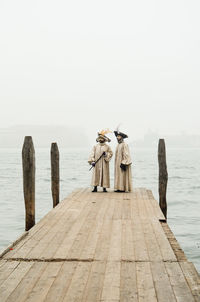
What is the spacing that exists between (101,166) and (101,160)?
0.17m

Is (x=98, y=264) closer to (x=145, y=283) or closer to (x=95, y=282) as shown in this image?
(x=95, y=282)

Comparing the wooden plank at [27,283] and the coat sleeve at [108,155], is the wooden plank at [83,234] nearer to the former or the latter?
the wooden plank at [27,283]

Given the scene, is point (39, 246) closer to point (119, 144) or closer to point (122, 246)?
point (122, 246)

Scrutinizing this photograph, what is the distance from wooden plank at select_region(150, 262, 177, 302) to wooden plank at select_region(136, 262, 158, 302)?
0.15 feet

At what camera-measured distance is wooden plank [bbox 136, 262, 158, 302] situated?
3.95m

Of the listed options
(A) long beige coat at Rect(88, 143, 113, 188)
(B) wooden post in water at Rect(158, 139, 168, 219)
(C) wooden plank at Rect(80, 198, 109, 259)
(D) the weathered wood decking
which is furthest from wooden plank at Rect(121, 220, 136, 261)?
(B) wooden post in water at Rect(158, 139, 168, 219)

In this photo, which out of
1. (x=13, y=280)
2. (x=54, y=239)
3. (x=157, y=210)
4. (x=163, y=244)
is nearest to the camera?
(x=13, y=280)

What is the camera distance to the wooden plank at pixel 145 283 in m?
3.95

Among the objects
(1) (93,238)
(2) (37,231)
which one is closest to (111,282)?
(1) (93,238)

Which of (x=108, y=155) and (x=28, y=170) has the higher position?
(x=108, y=155)

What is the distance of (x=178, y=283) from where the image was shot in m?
4.31

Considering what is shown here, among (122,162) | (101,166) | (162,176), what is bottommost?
(162,176)

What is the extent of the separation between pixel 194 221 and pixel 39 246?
11835 millimetres

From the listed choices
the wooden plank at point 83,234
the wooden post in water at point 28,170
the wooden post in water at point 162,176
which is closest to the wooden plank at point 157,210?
the wooden post in water at point 162,176
